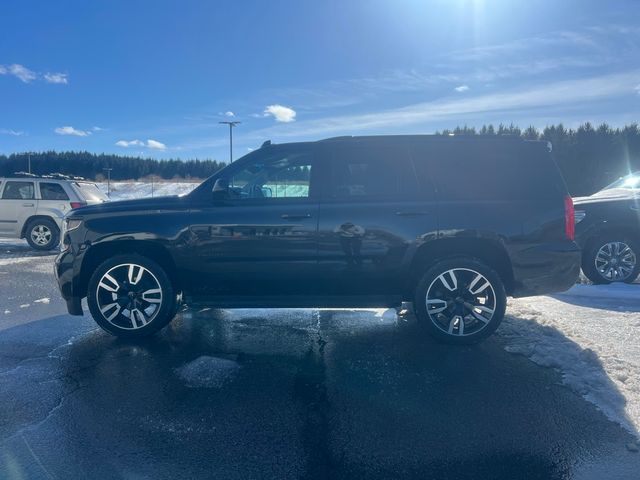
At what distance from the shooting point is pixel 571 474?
2.64m

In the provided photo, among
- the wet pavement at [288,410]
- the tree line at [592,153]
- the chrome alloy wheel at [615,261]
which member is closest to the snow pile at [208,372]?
the wet pavement at [288,410]

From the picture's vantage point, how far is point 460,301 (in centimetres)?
464

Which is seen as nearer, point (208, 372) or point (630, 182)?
point (208, 372)

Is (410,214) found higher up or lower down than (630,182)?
lower down

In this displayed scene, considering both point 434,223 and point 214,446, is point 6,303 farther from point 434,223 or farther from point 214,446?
point 434,223

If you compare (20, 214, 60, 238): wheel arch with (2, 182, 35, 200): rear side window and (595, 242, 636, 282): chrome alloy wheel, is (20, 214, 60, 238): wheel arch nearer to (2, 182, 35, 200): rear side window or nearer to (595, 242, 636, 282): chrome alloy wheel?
Result: (2, 182, 35, 200): rear side window

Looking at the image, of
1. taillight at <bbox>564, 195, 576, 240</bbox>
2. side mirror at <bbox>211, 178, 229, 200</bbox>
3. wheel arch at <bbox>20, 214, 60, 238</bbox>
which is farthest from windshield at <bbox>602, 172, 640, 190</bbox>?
wheel arch at <bbox>20, 214, 60, 238</bbox>

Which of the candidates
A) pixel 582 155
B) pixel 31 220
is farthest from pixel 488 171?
pixel 582 155

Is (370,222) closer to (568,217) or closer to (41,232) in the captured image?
(568,217)

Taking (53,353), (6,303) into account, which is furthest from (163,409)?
(6,303)

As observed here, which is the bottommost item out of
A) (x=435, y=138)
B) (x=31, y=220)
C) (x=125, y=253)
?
(x=125, y=253)

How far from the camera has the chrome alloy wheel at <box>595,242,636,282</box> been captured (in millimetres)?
7250

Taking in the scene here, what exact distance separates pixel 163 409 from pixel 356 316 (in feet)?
9.50

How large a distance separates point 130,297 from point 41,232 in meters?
8.95
